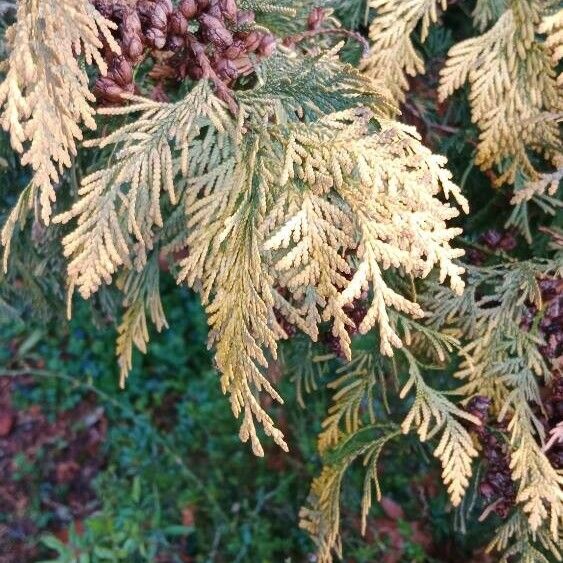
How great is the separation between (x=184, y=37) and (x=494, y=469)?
3.51 ft

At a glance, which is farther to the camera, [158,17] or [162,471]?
[162,471]

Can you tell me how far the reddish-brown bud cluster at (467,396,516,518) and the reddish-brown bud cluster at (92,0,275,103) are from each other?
812mm

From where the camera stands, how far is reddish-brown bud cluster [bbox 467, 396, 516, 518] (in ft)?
4.36

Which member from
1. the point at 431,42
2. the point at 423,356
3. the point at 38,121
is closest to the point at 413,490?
the point at 423,356

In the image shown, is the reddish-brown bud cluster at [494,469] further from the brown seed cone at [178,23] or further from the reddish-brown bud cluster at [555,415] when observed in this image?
the brown seed cone at [178,23]

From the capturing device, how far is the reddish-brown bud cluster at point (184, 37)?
3.56ft

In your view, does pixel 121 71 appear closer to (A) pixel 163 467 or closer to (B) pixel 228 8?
(B) pixel 228 8

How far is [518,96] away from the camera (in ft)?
4.29

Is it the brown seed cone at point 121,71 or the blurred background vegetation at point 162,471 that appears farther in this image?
the blurred background vegetation at point 162,471

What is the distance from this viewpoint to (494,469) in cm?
135

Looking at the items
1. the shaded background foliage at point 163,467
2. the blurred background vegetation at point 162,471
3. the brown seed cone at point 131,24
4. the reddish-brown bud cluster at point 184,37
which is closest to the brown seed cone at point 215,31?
the reddish-brown bud cluster at point 184,37

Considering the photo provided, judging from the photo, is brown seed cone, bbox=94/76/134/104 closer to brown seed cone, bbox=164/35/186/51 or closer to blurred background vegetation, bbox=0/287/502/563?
brown seed cone, bbox=164/35/186/51

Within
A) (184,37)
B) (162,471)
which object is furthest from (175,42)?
(162,471)

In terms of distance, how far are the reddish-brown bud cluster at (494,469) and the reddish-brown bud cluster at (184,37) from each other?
2.67 ft
